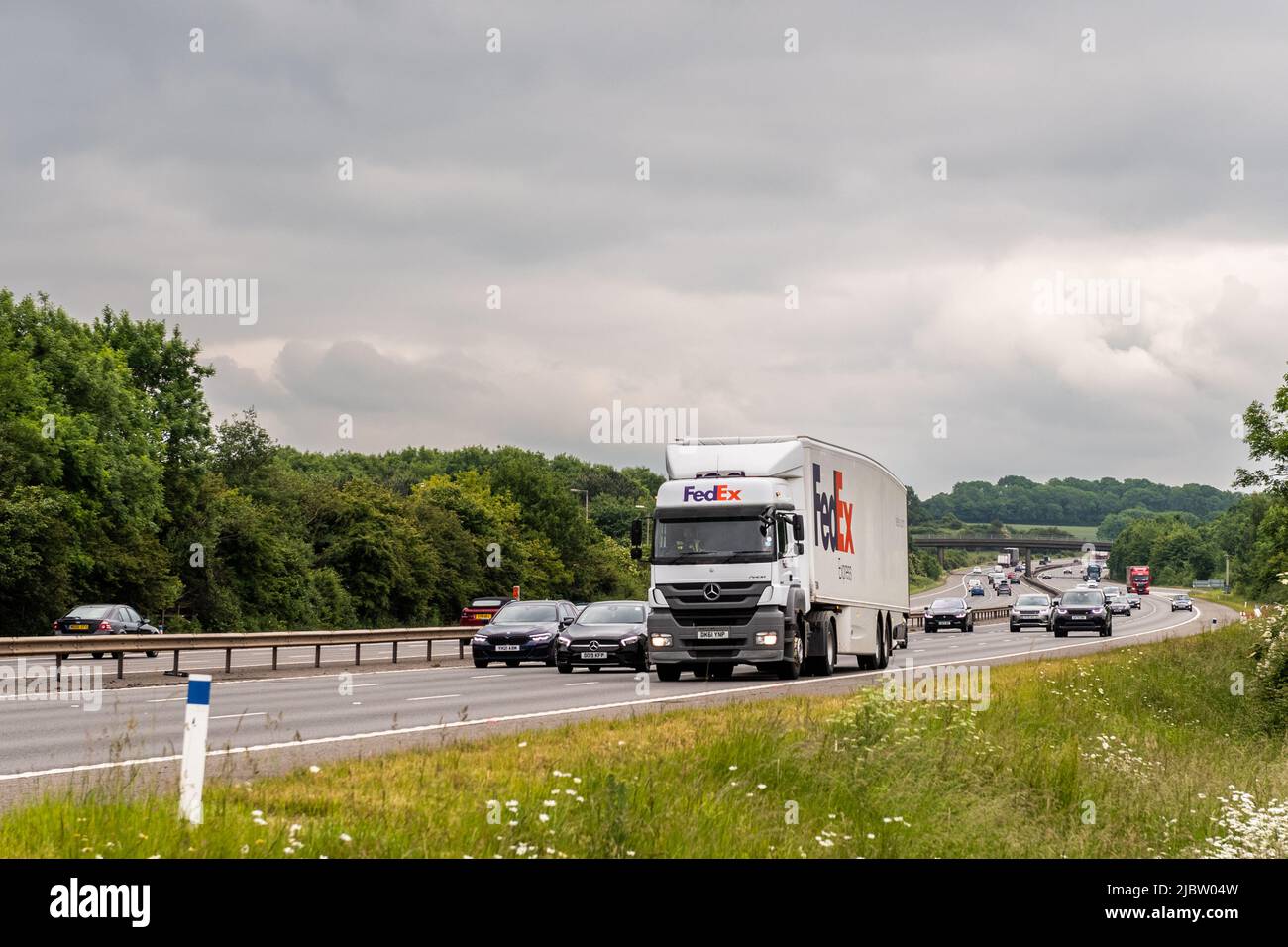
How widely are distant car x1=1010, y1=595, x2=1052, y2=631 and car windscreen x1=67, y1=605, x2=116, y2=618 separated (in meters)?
38.9

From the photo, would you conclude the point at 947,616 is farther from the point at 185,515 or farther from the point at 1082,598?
the point at 185,515

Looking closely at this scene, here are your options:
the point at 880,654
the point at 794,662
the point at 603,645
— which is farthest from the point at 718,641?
the point at 880,654

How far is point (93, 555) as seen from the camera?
57844mm

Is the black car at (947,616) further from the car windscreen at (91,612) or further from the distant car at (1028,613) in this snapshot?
the car windscreen at (91,612)

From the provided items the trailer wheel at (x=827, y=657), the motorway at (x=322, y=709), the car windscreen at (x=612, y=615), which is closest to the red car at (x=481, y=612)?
the motorway at (x=322, y=709)

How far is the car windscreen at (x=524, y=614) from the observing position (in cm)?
3741

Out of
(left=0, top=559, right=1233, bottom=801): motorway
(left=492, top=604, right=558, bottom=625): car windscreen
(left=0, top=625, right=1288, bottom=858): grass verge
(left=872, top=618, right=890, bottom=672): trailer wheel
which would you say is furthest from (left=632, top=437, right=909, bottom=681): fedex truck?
(left=492, top=604, right=558, bottom=625): car windscreen

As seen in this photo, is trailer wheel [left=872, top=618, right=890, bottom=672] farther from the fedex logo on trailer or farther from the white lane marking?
the fedex logo on trailer

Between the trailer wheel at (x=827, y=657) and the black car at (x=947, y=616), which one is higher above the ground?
the trailer wheel at (x=827, y=657)

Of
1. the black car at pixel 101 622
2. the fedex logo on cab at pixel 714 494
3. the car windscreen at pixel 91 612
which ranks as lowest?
the black car at pixel 101 622

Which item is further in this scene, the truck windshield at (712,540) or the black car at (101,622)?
the black car at (101,622)

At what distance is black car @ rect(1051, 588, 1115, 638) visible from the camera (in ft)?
186

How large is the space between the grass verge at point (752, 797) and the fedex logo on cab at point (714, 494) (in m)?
7.19
